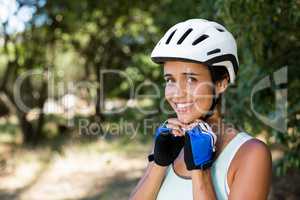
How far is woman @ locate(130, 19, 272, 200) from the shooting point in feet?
6.59

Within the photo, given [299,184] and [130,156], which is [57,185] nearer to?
[130,156]

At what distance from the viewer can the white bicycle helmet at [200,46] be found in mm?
2238

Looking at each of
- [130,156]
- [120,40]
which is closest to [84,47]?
[120,40]

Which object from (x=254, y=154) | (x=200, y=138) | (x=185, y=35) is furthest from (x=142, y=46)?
(x=254, y=154)

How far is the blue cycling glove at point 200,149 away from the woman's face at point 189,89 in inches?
6.1

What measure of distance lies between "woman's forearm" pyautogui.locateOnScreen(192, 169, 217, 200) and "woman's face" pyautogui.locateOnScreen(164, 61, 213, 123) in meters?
0.28

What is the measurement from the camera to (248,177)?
1973 millimetres

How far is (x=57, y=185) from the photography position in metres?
7.99

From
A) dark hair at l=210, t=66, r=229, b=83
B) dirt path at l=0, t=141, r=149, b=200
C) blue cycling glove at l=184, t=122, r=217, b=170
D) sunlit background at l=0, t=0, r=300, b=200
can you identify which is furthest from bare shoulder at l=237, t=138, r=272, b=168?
dirt path at l=0, t=141, r=149, b=200

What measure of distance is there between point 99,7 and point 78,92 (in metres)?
2.97

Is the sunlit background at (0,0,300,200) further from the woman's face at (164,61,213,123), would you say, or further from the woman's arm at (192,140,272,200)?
the woman's arm at (192,140,272,200)

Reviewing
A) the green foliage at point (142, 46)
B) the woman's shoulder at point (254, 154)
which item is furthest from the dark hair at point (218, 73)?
the green foliage at point (142, 46)

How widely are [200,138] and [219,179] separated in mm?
193

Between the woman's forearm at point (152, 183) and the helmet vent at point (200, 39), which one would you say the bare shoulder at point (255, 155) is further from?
the helmet vent at point (200, 39)
